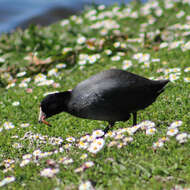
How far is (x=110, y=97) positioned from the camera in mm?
4469

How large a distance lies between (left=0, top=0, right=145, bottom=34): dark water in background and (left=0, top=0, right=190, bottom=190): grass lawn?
227 cm

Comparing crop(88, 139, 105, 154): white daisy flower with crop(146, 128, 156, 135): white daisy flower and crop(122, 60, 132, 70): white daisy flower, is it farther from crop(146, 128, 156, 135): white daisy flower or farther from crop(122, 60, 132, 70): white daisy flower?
crop(122, 60, 132, 70): white daisy flower

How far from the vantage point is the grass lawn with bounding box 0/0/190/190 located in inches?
144

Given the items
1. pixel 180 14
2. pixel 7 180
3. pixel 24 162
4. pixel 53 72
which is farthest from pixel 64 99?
pixel 180 14

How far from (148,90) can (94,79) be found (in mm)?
666

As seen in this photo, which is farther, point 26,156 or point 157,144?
point 26,156

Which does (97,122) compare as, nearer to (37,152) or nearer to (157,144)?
(37,152)

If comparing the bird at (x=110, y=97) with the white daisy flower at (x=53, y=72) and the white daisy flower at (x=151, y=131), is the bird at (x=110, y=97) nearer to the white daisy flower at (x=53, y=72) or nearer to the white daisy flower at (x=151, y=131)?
the white daisy flower at (x=151, y=131)

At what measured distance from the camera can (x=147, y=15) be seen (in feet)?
32.3

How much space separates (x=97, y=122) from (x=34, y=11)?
29.1ft

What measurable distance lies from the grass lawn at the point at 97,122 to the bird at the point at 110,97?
25 cm

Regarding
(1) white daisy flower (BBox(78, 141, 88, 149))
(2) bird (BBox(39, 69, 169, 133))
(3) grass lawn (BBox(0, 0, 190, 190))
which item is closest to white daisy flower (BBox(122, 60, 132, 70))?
(3) grass lawn (BBox(0, 0, 190, 190))

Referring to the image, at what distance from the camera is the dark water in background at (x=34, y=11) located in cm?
1268

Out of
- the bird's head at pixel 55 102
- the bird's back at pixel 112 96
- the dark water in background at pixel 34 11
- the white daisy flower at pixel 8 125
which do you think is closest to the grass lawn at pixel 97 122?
the white daisy flower at pixel 8 125
